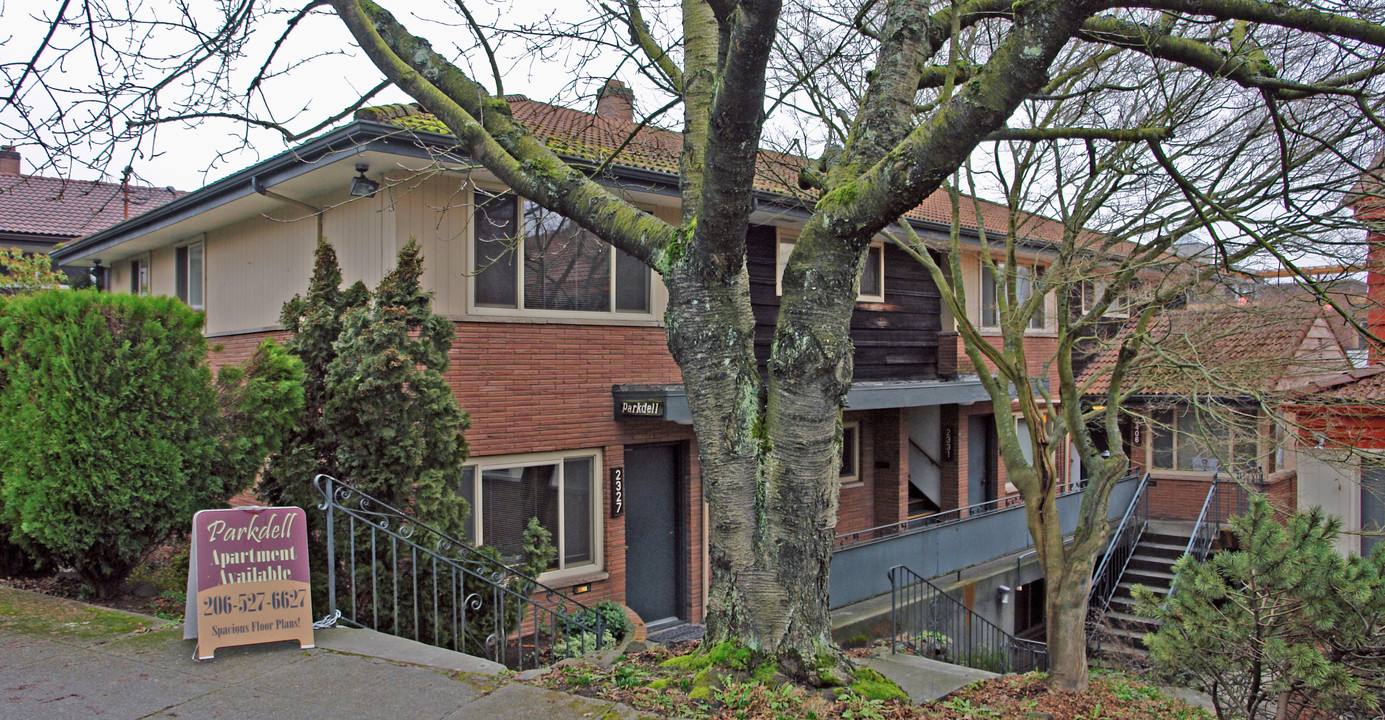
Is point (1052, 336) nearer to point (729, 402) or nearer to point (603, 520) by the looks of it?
point (603, 520)

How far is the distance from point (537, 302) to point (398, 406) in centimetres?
288

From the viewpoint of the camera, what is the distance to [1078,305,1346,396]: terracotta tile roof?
8.25 m

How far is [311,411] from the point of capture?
22.9 feet

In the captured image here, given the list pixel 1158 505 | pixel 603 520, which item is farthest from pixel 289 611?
pixel 1158 505

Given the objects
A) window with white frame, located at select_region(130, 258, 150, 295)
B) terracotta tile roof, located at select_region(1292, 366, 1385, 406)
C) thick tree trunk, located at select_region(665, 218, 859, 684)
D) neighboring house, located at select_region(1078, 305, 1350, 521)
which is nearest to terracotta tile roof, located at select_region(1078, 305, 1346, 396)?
neighboring house, located at select_region(1078, 305, 1350, 521)

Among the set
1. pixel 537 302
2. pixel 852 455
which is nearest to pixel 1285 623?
pixel 537 302

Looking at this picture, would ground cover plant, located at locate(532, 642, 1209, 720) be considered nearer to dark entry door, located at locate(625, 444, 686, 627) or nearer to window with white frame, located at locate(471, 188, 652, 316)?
window with white frame, located at locate(471, 188, 652, 316)

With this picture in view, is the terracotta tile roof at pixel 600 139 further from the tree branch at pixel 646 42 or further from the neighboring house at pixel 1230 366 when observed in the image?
the neighboring house at pixel 1230 366

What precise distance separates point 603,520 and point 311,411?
3.80 m

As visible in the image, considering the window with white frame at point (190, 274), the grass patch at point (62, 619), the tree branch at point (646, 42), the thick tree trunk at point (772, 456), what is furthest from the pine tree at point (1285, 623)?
the window with white frame at point (190, 274)

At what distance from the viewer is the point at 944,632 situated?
12195 millimetres

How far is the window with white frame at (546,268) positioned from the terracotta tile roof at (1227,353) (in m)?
5.48

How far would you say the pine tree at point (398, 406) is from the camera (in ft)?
21.9

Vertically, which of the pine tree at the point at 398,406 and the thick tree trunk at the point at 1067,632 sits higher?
the pine tree at the point at 398,406
